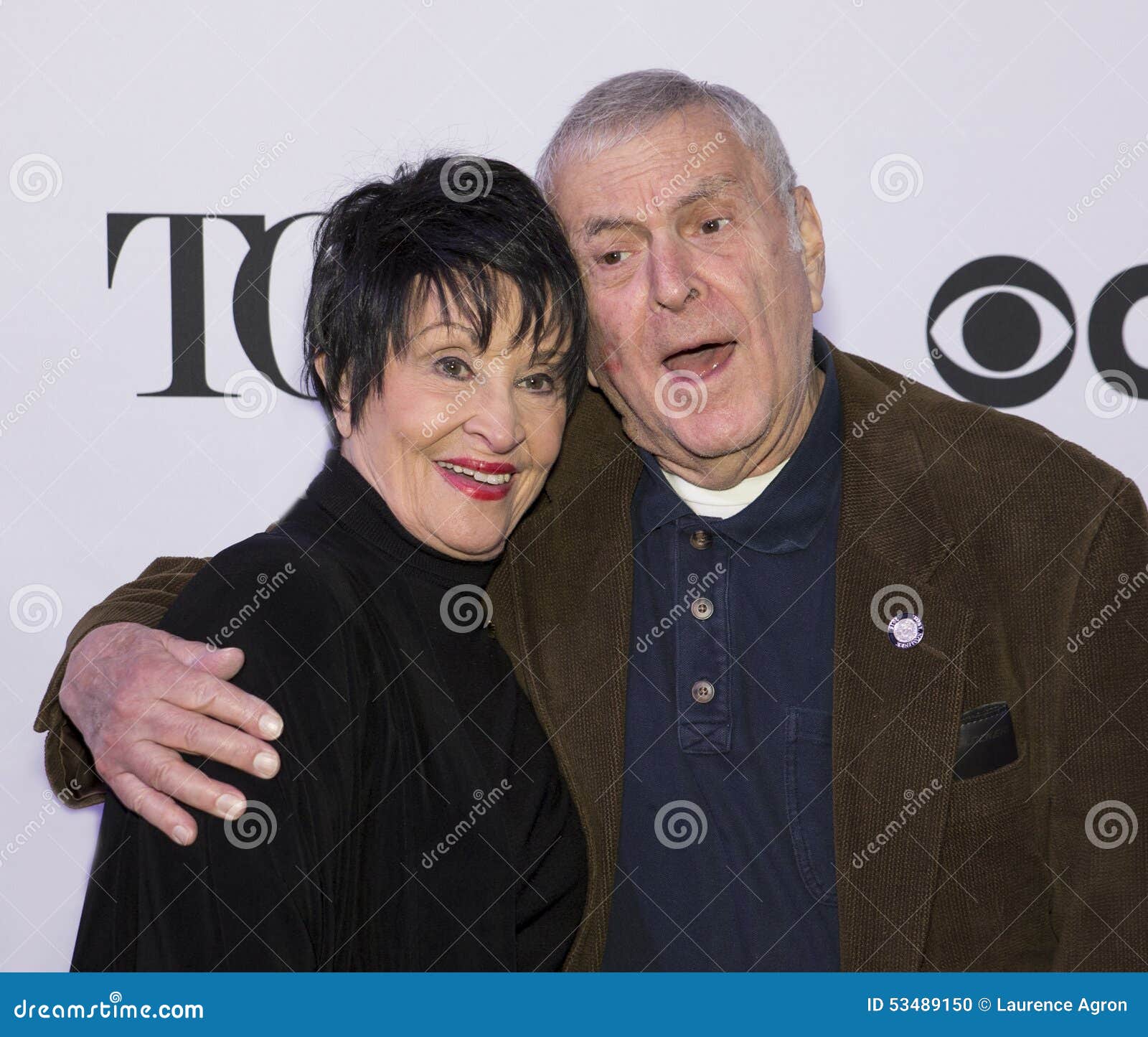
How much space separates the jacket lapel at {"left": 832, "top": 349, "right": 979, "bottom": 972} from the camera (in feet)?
5.25

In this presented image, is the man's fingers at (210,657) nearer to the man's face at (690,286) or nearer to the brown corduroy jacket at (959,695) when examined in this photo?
the brown corduroy jacket at (959,695)

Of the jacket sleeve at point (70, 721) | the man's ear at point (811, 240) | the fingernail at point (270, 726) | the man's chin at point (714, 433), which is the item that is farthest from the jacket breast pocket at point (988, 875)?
the jacket sleeve at point (70, 721)

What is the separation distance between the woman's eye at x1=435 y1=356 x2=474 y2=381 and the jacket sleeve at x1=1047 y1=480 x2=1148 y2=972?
912 millimetres

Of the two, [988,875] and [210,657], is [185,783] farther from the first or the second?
[988,875]

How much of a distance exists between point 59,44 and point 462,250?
1.24m

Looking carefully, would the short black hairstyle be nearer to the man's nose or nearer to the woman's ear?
the woman's ear

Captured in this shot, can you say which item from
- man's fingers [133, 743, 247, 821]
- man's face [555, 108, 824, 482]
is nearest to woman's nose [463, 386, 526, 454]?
man's face [555, 108, 824, 482]

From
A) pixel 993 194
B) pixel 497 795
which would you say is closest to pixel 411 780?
pixel 497 795

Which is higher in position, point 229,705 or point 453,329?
point 453,329

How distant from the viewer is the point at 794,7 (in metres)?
2.32

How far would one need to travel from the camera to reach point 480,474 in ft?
5.44

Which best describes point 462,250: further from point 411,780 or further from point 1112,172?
point 1112,172

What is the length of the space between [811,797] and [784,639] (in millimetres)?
224

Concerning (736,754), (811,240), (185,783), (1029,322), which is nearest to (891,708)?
(736,754)
